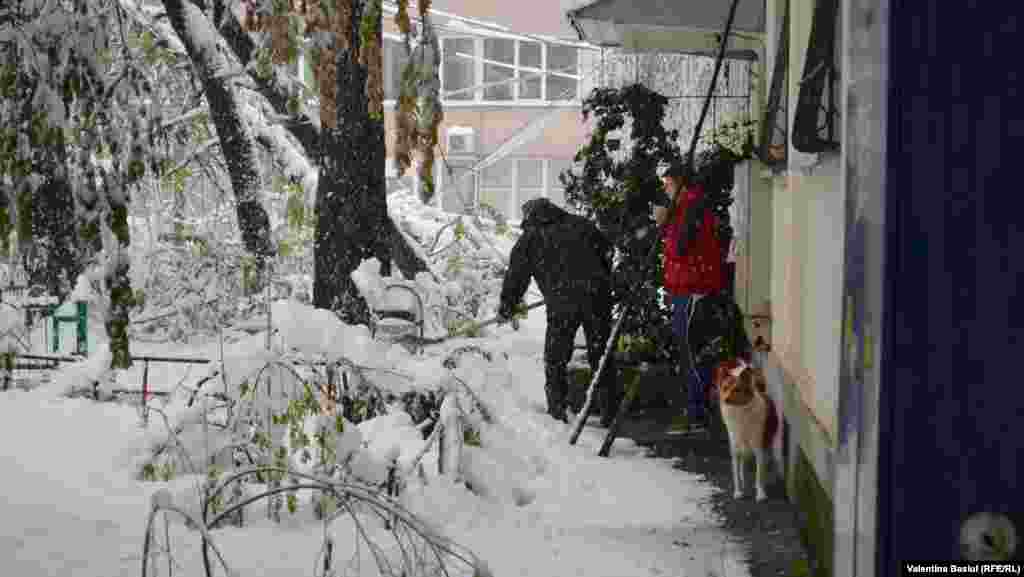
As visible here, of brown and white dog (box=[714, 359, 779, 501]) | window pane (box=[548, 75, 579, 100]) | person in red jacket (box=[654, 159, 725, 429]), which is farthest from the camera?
window pane (box=[548, 75, 579, 100])

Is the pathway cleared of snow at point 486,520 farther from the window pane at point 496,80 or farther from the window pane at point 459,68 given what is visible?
the window pane at point 459,68

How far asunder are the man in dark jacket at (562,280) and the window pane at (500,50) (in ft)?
65.8

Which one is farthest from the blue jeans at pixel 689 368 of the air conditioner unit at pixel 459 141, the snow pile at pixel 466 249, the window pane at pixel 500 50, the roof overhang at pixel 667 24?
the window pane at pixel 500 50

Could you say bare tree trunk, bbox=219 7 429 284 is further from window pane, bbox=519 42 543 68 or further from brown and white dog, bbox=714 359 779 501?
window pane, bbox=519 42 543 68

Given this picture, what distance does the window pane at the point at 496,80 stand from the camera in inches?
1192

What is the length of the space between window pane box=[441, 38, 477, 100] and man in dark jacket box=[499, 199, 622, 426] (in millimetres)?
19866

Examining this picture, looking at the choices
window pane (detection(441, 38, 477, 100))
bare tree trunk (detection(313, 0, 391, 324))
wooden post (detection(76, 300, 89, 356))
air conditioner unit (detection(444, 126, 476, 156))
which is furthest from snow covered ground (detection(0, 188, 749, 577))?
window pane (detection(441, 38, 477, 100))

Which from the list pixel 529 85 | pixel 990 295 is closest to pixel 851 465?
pixel 990 295

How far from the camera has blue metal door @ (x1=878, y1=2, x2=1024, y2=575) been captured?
3.33 metres

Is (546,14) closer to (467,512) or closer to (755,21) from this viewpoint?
(755,21)

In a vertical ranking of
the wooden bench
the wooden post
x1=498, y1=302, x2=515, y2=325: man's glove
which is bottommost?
the wooden post

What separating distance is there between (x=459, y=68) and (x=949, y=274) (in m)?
27.9

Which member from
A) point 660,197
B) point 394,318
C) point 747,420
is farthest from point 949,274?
point 660,197

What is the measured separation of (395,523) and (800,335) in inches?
133
